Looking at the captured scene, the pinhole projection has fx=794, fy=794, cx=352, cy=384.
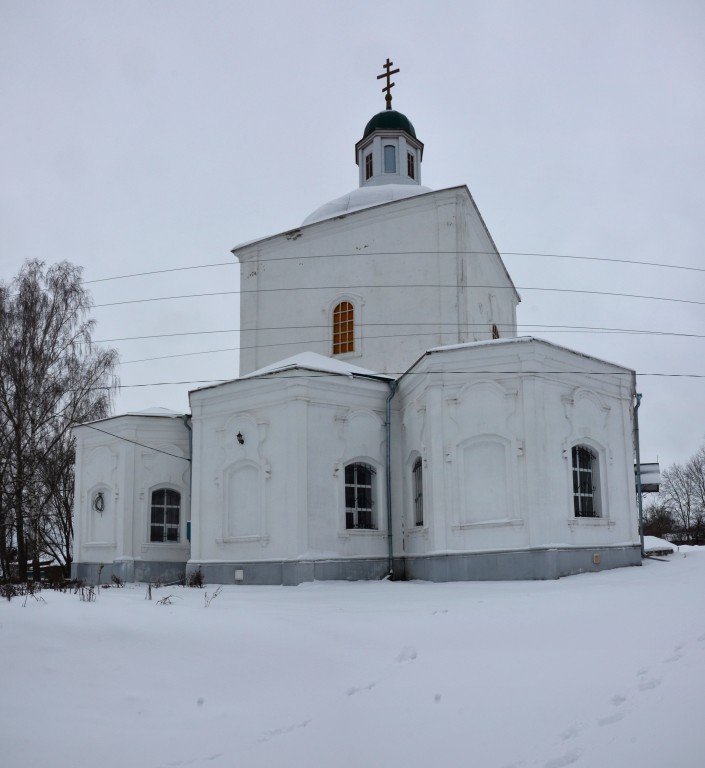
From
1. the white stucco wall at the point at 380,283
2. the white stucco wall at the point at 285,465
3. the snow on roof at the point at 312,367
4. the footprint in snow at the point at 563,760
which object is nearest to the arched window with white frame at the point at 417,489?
the white stucco wall at the point at 285,465

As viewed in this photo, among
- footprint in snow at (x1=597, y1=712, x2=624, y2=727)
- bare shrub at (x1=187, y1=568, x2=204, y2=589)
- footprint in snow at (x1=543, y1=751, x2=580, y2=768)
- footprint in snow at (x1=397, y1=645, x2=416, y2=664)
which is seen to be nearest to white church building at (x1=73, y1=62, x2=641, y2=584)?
bare shrub at (x1=187, y1=568, x2=204, y2=589)

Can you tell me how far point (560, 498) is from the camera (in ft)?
46.8

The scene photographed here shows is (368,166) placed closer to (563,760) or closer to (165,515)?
(165,515)

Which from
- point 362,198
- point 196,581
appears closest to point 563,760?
point 196,581

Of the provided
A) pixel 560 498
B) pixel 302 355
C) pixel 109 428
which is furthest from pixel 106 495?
pixel 560 498

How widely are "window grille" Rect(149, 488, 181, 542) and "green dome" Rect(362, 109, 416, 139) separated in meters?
12.9

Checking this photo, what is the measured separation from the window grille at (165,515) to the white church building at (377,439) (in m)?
0.04

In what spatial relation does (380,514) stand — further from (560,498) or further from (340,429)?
(560,498)

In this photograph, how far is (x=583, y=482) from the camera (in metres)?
15.3

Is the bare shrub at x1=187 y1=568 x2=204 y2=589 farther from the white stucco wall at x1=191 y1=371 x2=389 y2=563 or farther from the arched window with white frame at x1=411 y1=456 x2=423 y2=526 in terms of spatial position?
the arched window with white frame at x1=411 y1=456 x2=423 y2=526

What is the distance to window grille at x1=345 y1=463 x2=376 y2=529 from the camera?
16.9 metres

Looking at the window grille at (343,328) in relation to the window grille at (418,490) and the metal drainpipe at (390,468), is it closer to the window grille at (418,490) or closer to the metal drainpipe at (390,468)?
the metal drainpipe at (390,468)

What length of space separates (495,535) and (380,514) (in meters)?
3.45

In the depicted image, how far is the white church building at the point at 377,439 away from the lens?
47.8 feet
